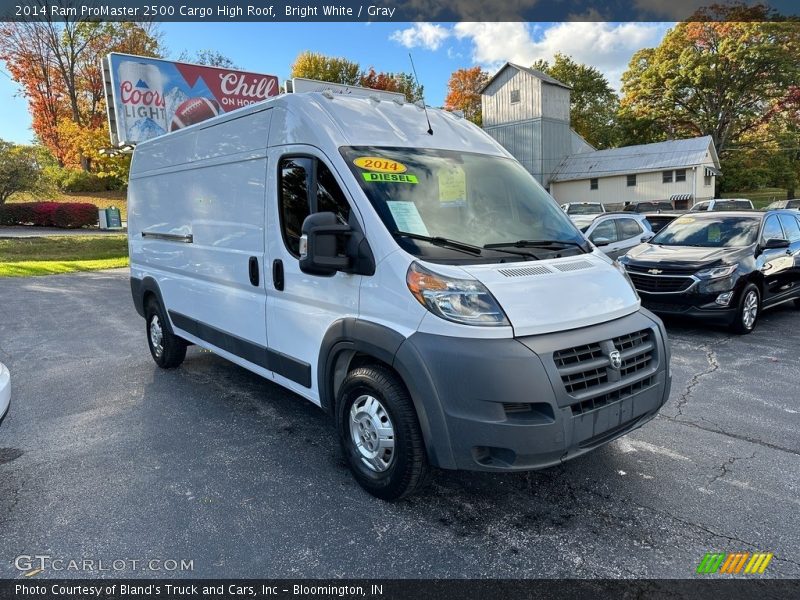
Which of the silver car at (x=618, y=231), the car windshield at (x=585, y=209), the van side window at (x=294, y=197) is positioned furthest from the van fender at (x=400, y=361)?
the car windshield at (x=585, y=209)

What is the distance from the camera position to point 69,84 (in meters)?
38.3

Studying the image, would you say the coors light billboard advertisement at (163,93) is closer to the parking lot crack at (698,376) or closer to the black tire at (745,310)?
the black tire at (745,310)

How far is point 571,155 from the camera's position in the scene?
40906 mm

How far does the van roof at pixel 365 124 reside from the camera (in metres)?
3.65

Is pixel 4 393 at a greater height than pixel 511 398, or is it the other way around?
pixel 511 398

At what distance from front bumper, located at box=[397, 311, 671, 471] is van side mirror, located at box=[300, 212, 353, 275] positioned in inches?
27.2

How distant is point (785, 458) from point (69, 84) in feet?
151

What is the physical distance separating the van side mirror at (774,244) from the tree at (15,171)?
33785mm

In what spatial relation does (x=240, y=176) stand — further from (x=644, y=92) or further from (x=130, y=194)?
(x=644, y=92)

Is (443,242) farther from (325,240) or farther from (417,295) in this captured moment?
(325,240)

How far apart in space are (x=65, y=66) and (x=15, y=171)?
1339 centimetres

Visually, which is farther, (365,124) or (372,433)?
(365,124)

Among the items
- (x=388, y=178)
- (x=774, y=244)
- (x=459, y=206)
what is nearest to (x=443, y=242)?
(x=459, y=206)

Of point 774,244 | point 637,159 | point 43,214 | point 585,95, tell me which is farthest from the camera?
point 585,95
